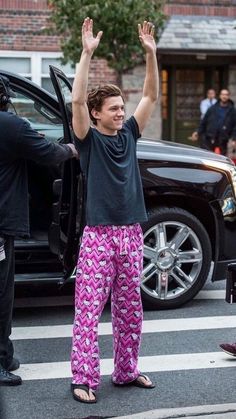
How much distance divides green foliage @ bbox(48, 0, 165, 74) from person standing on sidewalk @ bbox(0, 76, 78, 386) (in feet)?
29.3

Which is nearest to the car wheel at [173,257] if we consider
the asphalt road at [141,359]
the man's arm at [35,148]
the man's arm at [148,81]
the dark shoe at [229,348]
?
the asphalt road at [141,359]

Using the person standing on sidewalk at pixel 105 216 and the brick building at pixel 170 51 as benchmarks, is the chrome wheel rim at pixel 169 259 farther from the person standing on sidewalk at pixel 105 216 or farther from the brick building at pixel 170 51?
the brick building at pixel 170 51

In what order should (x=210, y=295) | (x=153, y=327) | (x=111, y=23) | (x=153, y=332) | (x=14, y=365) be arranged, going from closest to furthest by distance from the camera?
1. (x=14, y=365)
2. (x=153, y=332)
3. (x=153, y=327)
4. (x=210, y=295)
5. (x=111, y=23)

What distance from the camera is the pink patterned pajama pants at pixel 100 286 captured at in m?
3.77

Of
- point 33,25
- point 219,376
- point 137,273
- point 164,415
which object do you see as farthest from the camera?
point 33,25

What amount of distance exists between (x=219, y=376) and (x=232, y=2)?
44.1 ft

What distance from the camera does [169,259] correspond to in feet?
18.3

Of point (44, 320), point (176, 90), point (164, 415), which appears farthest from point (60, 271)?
point (176, 90)

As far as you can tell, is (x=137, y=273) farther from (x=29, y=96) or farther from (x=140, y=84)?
(x=140, y=84)

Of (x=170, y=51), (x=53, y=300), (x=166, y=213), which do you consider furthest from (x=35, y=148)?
(x=170, y=51)

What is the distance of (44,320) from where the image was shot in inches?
218

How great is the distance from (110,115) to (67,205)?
0.85m

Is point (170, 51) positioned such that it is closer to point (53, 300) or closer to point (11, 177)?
point (53, 300)

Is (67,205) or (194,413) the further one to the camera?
(67,205)
